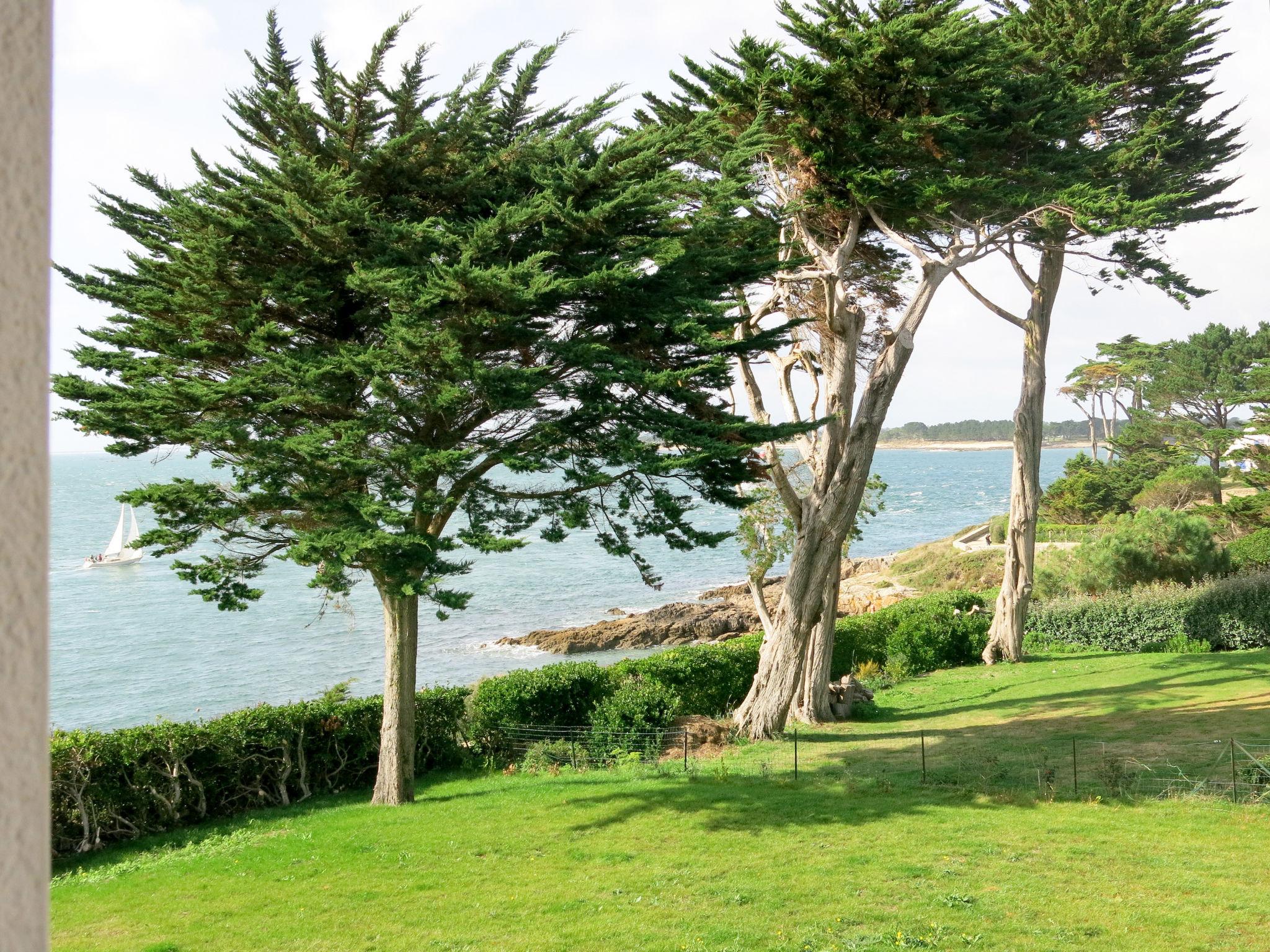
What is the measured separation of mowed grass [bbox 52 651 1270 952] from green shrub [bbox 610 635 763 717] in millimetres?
3043

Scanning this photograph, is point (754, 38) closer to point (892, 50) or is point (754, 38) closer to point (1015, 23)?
point (892, 50)

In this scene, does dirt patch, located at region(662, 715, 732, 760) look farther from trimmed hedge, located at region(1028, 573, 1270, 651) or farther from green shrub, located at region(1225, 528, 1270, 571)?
green shrub, located at region(1225, 528, 1270, 571)

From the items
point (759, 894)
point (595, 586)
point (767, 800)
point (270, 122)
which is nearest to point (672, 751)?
point (767, 800)

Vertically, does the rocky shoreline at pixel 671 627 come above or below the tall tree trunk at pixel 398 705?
below

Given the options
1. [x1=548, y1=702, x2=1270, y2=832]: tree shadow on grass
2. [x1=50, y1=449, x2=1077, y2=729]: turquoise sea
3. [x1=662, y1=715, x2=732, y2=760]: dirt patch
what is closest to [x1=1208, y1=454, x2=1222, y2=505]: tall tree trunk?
[x1=50, y1=449, x2=1077, y2=729]: turquoise sea

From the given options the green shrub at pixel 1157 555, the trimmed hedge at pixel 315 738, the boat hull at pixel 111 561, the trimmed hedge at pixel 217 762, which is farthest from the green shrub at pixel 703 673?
the boat hull at pixel 111 561

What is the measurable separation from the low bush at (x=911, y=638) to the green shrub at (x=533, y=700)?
735cm

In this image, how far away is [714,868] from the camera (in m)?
10.6

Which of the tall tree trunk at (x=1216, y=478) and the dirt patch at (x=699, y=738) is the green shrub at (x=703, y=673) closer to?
the dirt patch at (x=699, y=738)

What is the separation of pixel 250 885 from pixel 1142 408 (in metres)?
56.6

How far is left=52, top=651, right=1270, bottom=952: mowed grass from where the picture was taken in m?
8.73

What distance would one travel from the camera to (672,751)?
16641mm

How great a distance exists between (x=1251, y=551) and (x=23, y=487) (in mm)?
34198

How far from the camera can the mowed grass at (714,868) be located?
344 inches
